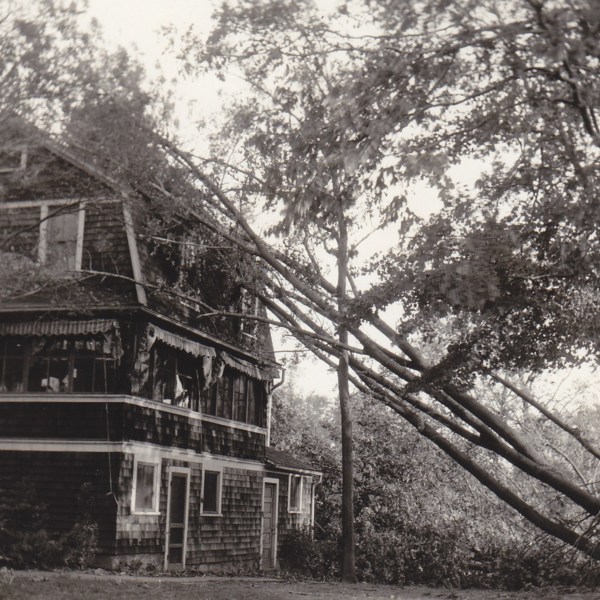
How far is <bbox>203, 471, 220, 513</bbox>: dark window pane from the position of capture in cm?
2436

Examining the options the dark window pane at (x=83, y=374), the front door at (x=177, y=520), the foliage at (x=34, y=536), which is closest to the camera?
the foliage at (x=34, y=536)

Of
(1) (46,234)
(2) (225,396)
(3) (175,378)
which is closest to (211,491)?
(2) (225,396)

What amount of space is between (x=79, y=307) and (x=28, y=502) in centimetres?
474

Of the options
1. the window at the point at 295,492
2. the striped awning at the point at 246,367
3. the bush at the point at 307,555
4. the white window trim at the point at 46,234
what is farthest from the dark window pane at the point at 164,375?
the window at the point at 295,492

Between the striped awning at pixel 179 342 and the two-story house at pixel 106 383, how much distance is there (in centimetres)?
4

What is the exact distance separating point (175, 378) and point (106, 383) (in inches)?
108

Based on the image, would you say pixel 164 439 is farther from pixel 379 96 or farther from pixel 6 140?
pixel 379 96

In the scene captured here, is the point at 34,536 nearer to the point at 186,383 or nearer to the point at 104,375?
the point at 104,375

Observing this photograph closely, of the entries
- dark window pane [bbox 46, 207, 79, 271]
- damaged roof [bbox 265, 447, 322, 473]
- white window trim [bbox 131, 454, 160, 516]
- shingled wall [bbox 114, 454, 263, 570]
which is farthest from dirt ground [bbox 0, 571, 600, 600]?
damaged roof [bbox 265, 447, 322, 473]

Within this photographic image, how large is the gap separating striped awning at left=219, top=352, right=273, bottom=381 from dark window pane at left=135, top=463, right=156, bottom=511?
471 cm

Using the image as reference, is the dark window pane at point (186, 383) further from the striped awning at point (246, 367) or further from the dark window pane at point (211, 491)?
the dark window pane at point (211, 491)

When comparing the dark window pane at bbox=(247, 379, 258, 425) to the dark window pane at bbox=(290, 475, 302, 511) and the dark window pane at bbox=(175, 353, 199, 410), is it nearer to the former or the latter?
the dark window pane at bbox=(290, 475, 302, 511)

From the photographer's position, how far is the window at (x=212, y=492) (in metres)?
24.3

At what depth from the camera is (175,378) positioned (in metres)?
22.6
